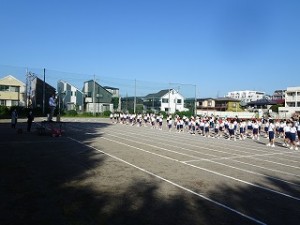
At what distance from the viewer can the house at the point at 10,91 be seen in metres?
59.2

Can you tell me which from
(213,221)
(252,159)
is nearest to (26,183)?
(213,221)

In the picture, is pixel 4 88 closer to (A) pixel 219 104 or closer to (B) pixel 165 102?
(B) pixel 165 102

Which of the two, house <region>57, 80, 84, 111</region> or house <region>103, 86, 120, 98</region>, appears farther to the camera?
house <region>103, 86, 120, 98</region>

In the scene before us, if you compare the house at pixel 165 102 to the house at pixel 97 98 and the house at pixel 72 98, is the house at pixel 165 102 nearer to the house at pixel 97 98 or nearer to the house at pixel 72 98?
the house at pixel 97 98

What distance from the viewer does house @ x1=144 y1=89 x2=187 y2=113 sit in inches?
2670

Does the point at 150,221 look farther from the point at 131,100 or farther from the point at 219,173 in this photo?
the point at 131,100

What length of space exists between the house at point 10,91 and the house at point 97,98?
1257 cm

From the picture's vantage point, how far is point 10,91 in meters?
60.0

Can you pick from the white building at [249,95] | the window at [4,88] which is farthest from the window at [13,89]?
the white building at [249,95]

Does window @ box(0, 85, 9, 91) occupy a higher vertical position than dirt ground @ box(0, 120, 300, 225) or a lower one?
higher

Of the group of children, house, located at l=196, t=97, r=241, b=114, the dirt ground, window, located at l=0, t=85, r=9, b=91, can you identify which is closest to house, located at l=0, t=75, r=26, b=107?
window, located at l=0, t=85, r=9, b=91

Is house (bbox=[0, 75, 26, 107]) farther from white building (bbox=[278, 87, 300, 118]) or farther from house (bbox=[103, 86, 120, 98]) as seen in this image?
white building (bbox=[278, 87, 300, 118])

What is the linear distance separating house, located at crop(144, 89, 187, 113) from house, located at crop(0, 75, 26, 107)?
2483 centimetres

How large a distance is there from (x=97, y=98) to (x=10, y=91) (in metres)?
16.0
